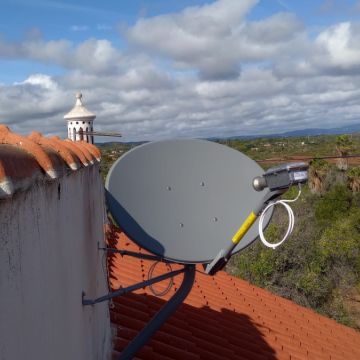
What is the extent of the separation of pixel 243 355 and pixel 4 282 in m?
4.31

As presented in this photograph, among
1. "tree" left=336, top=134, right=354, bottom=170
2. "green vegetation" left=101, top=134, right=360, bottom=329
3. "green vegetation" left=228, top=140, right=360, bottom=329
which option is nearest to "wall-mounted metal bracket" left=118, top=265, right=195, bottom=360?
"green vegetation" left=101, top=134, right=360, bottom=329

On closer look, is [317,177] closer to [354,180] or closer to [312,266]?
[354,180]

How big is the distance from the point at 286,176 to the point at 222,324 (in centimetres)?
383

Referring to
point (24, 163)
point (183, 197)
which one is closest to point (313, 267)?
point (183, 197)

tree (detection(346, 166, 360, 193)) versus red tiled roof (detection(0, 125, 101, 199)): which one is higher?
red tiled roof (detection(0, 125, 101, 199))

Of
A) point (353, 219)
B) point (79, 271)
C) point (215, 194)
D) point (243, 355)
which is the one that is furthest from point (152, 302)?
point (353, 219)

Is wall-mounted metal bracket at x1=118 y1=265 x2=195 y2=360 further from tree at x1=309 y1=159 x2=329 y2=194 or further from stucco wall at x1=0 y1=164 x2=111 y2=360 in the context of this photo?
tree at x1=309 y1=159 x2=329 y2=194

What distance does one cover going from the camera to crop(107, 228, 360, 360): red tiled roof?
4668 millimetres

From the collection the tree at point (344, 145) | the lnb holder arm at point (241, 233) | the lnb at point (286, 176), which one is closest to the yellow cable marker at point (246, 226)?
the lnb holder arm at point (241, 233)

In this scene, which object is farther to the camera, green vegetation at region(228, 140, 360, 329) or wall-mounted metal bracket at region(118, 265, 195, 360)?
green vegetation at region(228, 140, 360, 329)

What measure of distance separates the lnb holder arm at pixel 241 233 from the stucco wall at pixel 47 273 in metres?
0.70

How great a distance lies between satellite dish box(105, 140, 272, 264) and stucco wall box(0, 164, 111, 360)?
10.3 inches

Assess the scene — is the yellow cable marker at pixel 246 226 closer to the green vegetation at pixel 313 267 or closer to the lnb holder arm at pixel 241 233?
the lnb holder arm at pixel 241 233

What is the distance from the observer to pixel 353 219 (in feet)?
75.7
